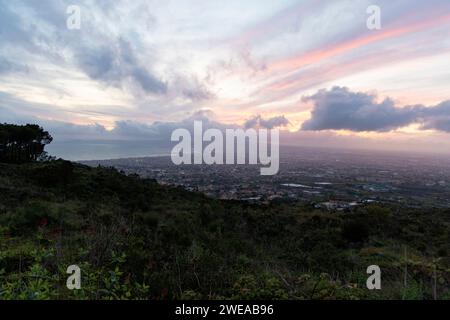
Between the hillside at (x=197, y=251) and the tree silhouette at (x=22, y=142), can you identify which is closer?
the hillside at (x=197, y=251)

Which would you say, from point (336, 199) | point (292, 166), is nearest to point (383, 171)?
→ point (292, 166)

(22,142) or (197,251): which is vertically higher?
(22,142)

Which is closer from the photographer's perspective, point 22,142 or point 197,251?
point 197,251

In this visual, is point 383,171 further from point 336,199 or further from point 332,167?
point 336,199

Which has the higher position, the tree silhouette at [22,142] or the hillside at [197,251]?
the tree silhouette at [22,142]
